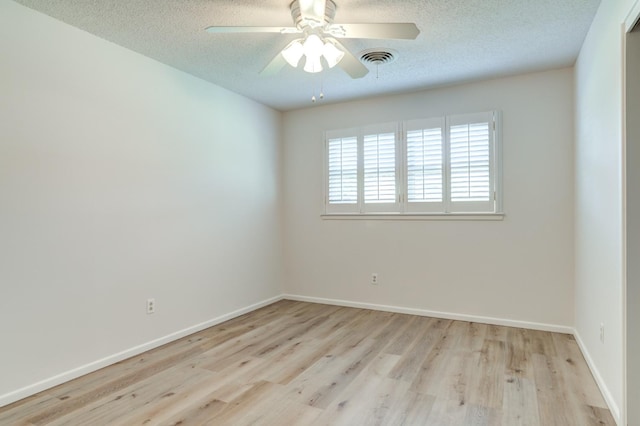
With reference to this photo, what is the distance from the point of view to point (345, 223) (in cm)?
455

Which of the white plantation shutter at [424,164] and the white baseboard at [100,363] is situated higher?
the white plantation shutter at [424,164]

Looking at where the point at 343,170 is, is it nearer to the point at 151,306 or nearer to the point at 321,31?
the point at 321,31

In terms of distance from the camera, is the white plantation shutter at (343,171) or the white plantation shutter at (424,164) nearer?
the white plantation shutter at (424,164)

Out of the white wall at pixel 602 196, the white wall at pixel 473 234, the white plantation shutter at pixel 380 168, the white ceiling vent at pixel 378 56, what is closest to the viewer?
the white wall at pixel 602 196

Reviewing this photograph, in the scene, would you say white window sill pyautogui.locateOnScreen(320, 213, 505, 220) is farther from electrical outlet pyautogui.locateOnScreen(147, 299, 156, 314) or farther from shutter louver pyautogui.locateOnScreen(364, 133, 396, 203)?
electrical outlet pyautogui.locateOnScreen(147, 299, 156, 314)

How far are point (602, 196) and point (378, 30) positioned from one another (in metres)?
1.73

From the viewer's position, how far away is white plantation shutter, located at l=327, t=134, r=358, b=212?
14.7 feet

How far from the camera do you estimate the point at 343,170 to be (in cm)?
456

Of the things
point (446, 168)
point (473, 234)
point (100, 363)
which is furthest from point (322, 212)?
point (100, 363)

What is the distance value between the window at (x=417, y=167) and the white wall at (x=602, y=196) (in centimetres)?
81

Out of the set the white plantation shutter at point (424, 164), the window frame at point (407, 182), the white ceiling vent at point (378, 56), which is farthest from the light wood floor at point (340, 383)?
the white ceiling vent at point (378, 56)

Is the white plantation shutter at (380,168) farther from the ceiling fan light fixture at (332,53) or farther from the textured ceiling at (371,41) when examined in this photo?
the ceiling fan light fixture at (332,53)

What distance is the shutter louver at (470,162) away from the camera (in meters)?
3.75

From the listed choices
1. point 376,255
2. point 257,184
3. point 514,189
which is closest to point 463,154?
point 514,189
